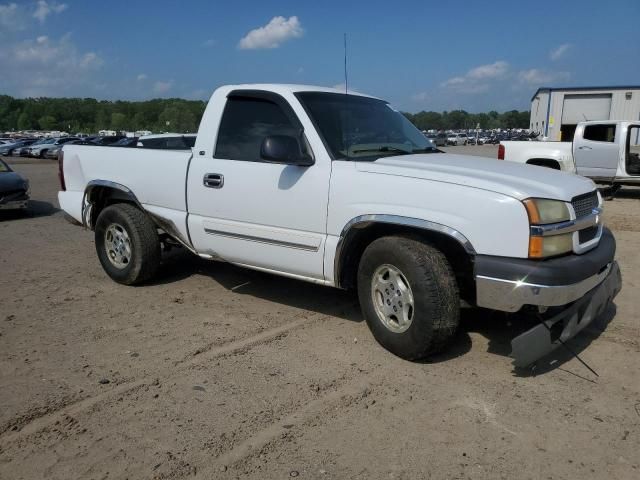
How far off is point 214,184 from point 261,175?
534mm

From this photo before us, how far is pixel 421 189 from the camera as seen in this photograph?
3533 millimetres

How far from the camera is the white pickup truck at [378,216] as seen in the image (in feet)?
10.8

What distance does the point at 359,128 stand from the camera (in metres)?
4.44

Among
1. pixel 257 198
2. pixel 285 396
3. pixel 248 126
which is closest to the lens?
pixel 285 396

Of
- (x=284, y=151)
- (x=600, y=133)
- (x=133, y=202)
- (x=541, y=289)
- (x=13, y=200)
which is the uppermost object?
(x=284, y=151)

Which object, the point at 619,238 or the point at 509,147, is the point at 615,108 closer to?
the point at 509,147

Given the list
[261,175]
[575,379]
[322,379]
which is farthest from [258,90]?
[575,379]

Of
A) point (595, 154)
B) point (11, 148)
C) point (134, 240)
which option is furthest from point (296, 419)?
point (11, 148)

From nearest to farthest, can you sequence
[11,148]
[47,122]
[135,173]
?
[135,173] → [11,148] → [47,122]

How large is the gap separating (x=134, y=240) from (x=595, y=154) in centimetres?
1159

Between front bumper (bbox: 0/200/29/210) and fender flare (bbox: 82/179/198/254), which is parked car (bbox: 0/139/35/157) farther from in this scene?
fender flare (bbox: 82/179/198/254)

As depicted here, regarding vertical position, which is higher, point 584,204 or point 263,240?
point 584,204

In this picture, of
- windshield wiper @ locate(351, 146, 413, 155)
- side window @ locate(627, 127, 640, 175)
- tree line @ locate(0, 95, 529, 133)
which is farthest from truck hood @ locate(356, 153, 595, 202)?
tree line @ locate(0, 95, 529, 133)

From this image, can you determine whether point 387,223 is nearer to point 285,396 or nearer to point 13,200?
point 285,396
